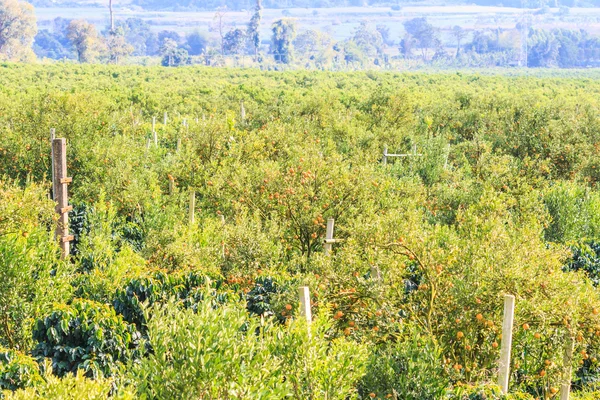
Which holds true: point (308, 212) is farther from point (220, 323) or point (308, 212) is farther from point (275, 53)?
point (275, 53)

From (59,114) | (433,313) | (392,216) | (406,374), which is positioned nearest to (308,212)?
(392,216)

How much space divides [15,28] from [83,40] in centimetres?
1313

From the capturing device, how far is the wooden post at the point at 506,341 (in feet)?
37.0

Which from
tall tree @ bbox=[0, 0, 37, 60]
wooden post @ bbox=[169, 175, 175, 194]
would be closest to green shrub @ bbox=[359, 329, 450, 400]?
wooden post @ bbox=[169, 175, 175, 194]

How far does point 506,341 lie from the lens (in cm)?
1147

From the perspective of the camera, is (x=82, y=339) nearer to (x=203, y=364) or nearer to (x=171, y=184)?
(x=203, y=364)

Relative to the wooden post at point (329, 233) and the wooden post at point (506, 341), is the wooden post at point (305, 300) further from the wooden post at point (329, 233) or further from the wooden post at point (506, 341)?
the wooden post at point (329, 233)

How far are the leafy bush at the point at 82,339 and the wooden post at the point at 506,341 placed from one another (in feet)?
19.6

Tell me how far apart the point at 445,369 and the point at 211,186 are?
13.7 metres

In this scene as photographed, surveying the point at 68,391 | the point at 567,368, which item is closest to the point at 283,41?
the point at 567,368

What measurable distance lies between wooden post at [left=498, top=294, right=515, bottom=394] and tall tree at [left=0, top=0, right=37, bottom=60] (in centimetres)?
14575

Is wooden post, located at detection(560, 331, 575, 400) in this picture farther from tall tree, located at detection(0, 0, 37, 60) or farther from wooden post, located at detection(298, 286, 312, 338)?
tall tree, located at detection(0, 0, 37, 60)

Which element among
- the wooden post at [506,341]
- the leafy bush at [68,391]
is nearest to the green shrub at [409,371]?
the wooden post at [506,341]

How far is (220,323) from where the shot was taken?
8516mm
